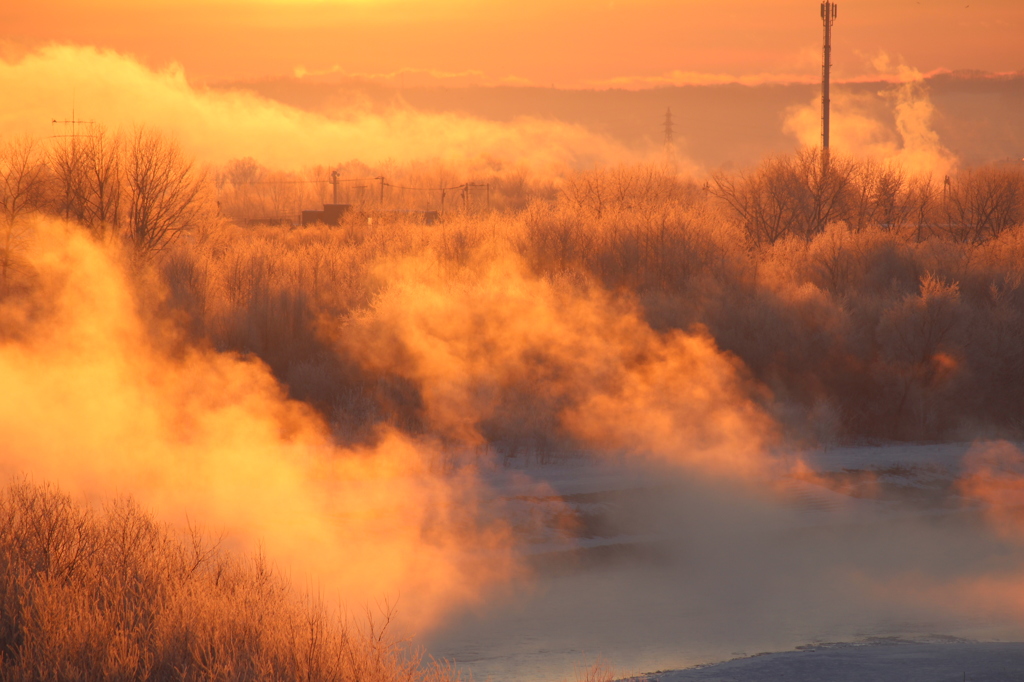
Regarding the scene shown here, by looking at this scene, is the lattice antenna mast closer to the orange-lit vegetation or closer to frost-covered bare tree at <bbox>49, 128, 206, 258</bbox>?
the orange-lit vegetation

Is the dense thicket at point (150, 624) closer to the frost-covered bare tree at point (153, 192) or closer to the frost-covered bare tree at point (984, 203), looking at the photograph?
the frost-covered bare tree at point (153, 192)

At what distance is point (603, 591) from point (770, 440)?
7.93 meters

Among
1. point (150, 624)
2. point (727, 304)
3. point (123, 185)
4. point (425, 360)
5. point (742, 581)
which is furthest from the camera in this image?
point (123, 185)

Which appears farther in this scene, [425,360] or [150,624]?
[425,360]

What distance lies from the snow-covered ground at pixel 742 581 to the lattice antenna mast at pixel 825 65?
29028 mm

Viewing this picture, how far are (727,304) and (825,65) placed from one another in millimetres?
23748

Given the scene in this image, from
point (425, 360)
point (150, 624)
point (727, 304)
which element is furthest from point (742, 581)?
point (727, 304)

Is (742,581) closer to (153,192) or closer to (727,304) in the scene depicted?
(727,304)

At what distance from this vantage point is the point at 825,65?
4284cm

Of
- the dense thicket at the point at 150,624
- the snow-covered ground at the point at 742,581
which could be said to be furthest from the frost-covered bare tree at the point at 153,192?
the dense thicket at the point at 150,624

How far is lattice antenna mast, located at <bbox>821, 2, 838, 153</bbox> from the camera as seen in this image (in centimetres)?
4247

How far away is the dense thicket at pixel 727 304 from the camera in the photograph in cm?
1962

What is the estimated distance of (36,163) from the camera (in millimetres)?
30609

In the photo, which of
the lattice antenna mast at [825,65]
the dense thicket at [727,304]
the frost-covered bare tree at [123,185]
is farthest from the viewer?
the lattice antenna mast at [825,65]
